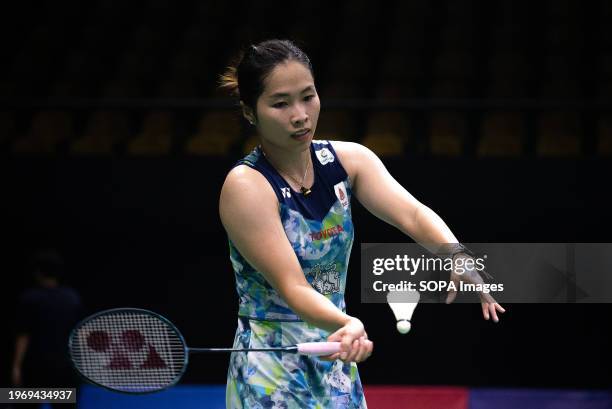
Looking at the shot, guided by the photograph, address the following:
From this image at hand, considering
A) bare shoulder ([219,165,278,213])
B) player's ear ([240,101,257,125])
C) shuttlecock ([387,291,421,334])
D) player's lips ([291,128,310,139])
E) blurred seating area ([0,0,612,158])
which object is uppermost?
blurred seating area ([0,0,612,158])

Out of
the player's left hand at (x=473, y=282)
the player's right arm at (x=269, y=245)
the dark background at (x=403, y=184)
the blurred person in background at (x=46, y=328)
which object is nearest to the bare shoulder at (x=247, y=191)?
the player's right arm at (x=269, y=245)

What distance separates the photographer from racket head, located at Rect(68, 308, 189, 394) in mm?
2900

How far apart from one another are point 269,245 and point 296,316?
248mm

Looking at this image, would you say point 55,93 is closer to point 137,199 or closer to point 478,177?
point 137,199

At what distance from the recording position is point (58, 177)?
20.7ft

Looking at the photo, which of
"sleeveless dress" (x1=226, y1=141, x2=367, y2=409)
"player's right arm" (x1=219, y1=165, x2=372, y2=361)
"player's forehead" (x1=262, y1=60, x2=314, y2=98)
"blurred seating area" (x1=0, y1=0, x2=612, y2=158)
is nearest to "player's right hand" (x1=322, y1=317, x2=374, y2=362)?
"player's right arm" (x1=219, y1=165, x2=372, y2=361)

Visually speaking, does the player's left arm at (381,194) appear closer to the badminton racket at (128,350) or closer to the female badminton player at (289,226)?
the female badminton player at (289,226)

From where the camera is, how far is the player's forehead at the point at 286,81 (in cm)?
272

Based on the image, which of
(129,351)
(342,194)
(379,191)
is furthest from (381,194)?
(129,351)

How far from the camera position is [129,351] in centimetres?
304

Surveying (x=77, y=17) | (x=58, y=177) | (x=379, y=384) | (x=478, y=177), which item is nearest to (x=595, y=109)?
(x=478, y=177)

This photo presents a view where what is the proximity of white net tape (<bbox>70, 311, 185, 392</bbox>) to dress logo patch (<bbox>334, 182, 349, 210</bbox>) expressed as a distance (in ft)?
1.85

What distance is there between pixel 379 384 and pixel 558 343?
1076 millimetres

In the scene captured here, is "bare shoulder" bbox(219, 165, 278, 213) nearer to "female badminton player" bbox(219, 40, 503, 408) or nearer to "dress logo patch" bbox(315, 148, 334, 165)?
"female badminton player" bbox(219, 40, 503, 408)
